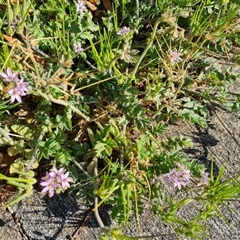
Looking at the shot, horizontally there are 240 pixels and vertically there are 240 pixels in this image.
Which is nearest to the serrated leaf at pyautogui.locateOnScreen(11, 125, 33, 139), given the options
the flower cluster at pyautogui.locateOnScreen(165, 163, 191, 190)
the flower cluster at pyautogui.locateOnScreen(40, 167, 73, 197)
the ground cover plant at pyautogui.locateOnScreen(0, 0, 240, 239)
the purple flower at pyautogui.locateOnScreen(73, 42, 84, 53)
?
the ground cover plant at pyautogui.locateOnScreen(0, 0, 240, 239)

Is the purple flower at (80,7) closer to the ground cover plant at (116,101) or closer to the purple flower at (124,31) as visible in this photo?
the ground cover plant at (116,101)

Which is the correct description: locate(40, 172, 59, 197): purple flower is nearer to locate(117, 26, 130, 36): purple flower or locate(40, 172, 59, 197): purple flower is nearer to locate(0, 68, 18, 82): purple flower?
locate(0, 68, 18, 82): purple flower

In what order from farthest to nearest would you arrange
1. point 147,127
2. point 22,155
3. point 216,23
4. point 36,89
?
1. point 216,23
2. point 147,127
3. point 22,155
4. point 36,89

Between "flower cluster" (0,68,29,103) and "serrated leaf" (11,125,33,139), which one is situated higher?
"flower cluster" (0,68,29,103)

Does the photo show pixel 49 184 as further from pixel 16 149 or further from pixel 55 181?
pixel 16 149

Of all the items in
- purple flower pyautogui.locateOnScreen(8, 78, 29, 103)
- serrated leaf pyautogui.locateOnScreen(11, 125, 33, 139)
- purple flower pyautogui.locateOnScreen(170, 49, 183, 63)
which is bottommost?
serrated leaf pyautogui.locateOnScreen(11, 125, 33, 139)

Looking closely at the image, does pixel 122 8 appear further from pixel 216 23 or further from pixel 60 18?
pixel 216 23

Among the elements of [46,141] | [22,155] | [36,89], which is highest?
[36,89]

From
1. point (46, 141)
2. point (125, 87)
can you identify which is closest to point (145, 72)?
point (125, 87)
